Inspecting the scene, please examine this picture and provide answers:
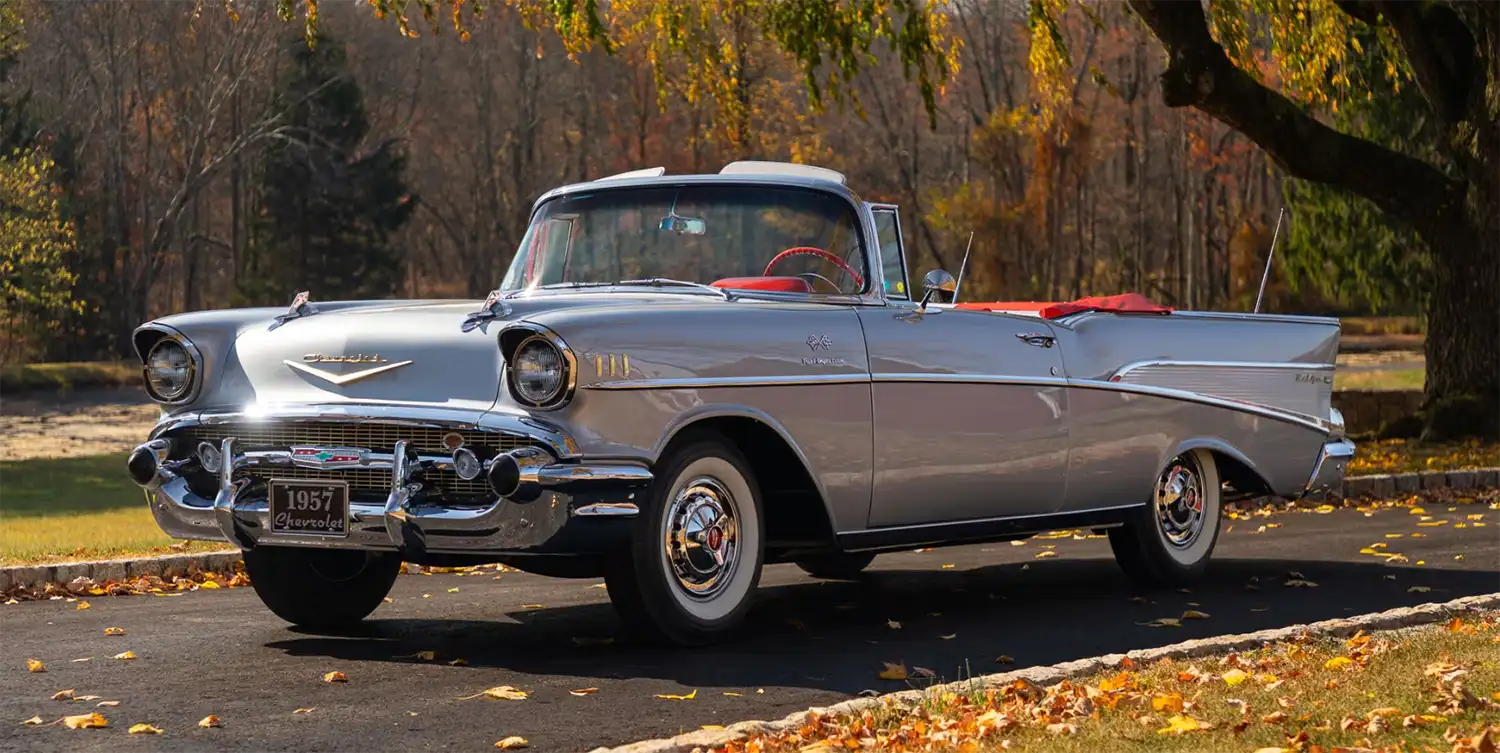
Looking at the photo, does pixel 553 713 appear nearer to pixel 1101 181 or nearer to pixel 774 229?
pixel 774 229

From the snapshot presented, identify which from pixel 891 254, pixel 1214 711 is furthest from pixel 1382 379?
pixel 1214 711

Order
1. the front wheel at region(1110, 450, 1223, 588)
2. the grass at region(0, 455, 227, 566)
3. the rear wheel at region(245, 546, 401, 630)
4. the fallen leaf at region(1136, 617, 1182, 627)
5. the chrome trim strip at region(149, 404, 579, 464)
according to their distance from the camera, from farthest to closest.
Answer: the grass at region(0, 455, 227, 566) → the front wheel at region(1110, 450, 1223, 588) → the fallen leaf at region(1136, 617, 1182, 627) → the rear wheel at region(245, 546, 401, 630) → the chrome trim strip at region(149, 404, 579, 464)

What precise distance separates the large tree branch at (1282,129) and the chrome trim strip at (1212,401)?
6987mm

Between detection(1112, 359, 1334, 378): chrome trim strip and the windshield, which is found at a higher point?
the windshield

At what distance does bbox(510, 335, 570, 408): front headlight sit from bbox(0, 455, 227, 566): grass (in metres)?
4.97

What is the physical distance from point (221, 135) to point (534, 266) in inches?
2017

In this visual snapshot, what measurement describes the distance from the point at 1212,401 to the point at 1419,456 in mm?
8879

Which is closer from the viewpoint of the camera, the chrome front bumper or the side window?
the chrome front bumper

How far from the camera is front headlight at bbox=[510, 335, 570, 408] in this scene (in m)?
6.77

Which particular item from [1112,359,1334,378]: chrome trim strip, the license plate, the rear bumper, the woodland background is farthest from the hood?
the woodland background

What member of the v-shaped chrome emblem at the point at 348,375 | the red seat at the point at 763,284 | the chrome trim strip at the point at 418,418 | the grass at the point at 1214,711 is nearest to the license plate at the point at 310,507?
the chrome trim strip at the point at 418,418

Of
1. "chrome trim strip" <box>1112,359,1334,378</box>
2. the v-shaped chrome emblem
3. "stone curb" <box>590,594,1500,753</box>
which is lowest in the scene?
"stone curb" <box>590,594,1500,753</box>

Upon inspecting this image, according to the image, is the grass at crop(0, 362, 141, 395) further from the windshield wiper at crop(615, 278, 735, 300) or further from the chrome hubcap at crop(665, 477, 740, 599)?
the chrome hubcap at crop(665, 477, 740, 599)

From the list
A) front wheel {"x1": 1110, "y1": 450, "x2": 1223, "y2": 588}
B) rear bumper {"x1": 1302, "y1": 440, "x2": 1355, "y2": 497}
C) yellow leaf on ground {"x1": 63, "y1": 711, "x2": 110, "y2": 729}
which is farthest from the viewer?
rear bumper {"x1": 1302, "y1": 440, "x2": 1355, "y2": 497}
